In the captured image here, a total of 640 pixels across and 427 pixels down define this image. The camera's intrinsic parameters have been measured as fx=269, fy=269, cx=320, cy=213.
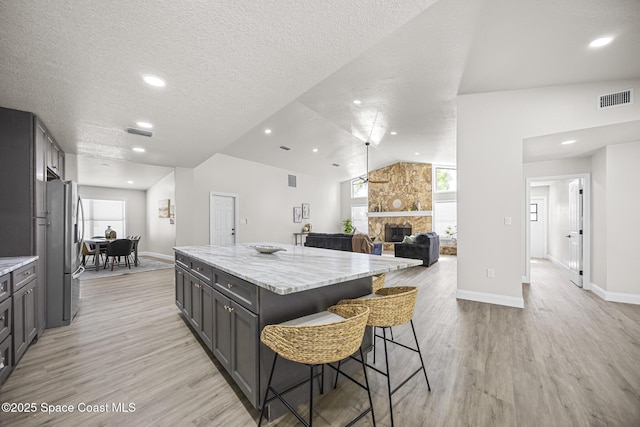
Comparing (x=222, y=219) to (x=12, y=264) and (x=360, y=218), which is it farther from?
(x=360, y=218)

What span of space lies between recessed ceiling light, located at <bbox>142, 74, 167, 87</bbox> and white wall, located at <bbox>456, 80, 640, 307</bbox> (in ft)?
12.8

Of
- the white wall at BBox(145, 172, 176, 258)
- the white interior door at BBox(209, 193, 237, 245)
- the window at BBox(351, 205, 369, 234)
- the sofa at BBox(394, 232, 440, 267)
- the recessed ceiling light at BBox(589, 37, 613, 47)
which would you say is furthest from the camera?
the window at BBox(351, 205, 369, 234)

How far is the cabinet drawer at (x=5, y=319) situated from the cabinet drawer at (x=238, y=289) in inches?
58.4

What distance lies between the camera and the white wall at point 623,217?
12.6 feet

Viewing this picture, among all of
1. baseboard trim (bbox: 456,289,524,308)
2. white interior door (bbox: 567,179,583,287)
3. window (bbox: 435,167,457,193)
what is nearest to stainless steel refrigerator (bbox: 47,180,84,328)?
baseboard trim (bbox: 456,289,524,308)

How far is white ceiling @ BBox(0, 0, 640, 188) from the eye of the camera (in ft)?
5.62

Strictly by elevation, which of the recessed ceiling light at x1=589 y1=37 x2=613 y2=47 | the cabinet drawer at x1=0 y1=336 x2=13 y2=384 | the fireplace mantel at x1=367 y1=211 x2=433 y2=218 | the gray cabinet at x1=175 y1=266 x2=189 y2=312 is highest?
the recessed ceiling light at x1=589 y1=37 x2=613 y2=47

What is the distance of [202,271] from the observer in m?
2.45

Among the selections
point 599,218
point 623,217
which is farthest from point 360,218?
point 623,217

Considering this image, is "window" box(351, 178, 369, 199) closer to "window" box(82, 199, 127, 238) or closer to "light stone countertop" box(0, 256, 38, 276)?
"window" box(82, 199, 127, 238)

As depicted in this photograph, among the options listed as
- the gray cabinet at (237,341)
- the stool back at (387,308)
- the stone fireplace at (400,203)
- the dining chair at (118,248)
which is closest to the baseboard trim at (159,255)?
the dining chair at (118,248)

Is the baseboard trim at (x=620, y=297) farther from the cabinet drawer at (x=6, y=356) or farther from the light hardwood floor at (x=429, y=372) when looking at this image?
the cabinet drawer at (x=6, y=356)

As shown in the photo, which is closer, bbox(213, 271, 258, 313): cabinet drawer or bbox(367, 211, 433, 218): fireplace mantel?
bbox(213, 271, 258, 313): cabinet drawer

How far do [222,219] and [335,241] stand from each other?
3248 millimetres
